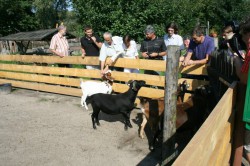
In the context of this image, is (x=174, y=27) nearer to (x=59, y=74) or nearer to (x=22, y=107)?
(x=59, y=74)

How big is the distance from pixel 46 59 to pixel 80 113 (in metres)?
2.76

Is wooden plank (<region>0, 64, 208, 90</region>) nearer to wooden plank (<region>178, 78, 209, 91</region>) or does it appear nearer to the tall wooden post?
wooden plank (<region>178, 78, 209, 91</region>)

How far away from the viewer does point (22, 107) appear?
7.26 meters

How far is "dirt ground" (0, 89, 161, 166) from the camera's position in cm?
423

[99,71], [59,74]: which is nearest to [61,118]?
[99,71]

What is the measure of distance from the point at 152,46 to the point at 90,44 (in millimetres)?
1976

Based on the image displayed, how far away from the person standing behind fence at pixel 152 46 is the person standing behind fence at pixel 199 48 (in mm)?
969

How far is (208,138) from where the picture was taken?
1.75m

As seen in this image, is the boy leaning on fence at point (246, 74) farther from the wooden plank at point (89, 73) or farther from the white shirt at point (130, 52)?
the white shirt at point (130, 52)

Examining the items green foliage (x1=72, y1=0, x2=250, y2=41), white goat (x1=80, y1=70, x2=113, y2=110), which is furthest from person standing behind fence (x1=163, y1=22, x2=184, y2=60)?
green foliage (x1=72, y1=0, x2=250, y2=41)

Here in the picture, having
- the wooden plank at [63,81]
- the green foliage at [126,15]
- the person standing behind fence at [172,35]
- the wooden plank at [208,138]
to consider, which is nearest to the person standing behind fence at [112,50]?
the wooden plank at [63,81]

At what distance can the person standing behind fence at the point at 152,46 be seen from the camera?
5786mm

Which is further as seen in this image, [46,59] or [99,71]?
[46,59]

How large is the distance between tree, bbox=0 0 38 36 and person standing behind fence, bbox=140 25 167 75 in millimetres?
33684
